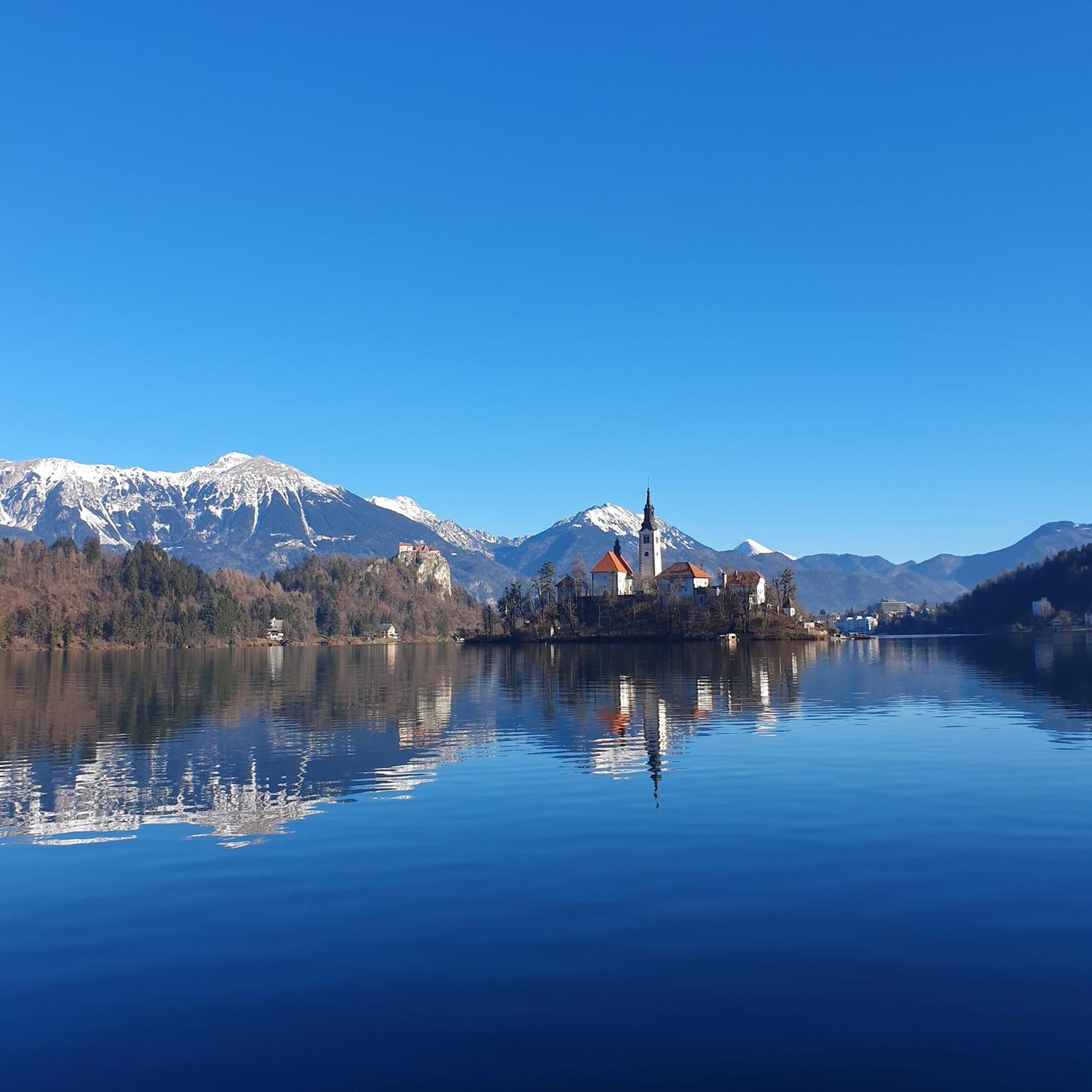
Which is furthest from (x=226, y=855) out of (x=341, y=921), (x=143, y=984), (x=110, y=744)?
(x=110, y=744)

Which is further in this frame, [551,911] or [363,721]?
[363,721]

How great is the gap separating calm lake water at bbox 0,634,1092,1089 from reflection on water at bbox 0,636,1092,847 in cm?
41

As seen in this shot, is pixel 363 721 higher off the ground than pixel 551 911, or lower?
higher

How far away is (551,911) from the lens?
21219 mm

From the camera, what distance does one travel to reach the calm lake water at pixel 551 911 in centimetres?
1463

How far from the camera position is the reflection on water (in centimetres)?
3559

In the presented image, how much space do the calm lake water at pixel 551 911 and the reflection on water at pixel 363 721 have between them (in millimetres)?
412

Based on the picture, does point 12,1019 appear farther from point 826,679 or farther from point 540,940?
point 826,679

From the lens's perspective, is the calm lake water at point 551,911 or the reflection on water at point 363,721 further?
the reflection on water at point 363,721

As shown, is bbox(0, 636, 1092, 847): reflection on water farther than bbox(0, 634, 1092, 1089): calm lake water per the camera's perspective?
Yes

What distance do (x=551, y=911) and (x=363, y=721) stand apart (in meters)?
43.0

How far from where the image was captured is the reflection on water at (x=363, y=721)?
117 feet

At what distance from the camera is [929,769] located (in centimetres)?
4028

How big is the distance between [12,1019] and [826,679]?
93.0 meters
